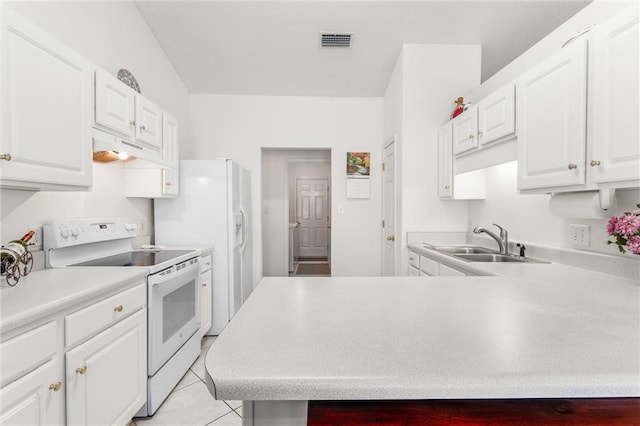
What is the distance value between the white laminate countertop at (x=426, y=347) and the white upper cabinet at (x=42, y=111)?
1209mm

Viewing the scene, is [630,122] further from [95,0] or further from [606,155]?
[95,0]

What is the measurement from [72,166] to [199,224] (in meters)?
1.32

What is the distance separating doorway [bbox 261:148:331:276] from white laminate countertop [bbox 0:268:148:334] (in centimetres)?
288

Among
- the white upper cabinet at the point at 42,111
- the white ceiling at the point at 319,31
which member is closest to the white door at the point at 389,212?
the white ceiling at the point at 319,31

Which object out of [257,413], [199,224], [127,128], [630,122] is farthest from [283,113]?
[257,413]

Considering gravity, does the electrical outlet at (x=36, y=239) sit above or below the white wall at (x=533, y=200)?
below

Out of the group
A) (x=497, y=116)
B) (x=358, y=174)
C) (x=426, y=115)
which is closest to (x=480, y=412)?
(x=497, y=116)

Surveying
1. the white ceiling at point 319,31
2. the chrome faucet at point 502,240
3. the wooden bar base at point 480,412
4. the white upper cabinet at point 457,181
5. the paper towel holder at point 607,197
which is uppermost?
the white ceiling at point 319,31

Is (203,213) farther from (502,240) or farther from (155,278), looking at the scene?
(502,240)

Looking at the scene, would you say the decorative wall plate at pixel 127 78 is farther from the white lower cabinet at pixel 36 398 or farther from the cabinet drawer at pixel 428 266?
the cabinet drawer at pixel 428 266

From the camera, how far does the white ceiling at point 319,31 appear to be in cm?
252

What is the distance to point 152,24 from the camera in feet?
9.12

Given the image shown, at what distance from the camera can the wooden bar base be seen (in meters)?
0.59

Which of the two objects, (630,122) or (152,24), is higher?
(152,24)
